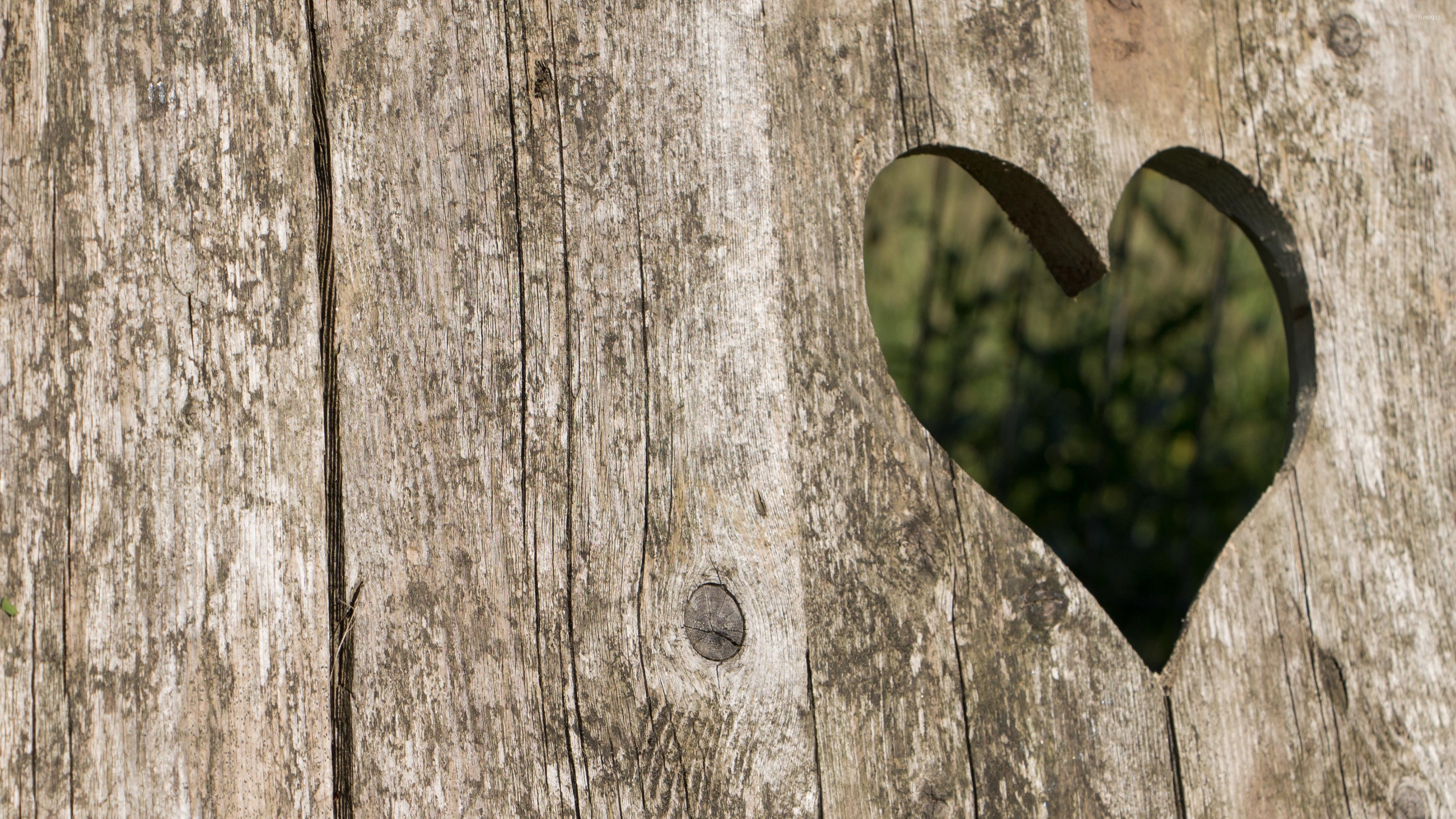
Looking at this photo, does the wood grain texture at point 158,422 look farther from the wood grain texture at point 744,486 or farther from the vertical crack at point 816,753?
the vertical crack at point 816,753

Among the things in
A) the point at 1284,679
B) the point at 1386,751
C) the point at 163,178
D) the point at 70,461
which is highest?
the point at 163,178

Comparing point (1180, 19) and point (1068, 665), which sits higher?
point (1180, 19)

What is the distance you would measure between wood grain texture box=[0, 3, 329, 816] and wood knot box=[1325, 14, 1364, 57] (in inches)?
52.9

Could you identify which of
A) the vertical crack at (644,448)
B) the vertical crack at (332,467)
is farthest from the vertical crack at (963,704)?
the vertical crack at (332,467)

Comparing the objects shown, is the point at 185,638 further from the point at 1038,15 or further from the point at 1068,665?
the point at 1038,15

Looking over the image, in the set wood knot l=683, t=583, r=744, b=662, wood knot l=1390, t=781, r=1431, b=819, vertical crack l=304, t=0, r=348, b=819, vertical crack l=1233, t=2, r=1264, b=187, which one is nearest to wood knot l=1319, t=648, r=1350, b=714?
wood knot l=1390, t=781, r=1431, b=819

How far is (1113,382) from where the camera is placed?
278 centimetres

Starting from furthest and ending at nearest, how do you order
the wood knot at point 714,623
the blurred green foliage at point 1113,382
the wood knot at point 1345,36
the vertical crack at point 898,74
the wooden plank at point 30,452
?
the blurred green foliage at point 1113,382 < the wood knot at point 1345,36 < the vertical crack at point 898,74 < the wood knot at point 714,623 < the wooden plank at point 30,452

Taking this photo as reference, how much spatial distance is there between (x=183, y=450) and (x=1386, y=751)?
1.49 m

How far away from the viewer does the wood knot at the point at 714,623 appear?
1104mm

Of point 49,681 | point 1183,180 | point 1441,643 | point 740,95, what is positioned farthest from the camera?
point 1183,180

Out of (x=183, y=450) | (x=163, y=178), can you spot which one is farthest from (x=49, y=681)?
(x=163, y=178)

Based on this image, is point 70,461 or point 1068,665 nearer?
point 70,461

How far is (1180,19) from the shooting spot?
1308mm
